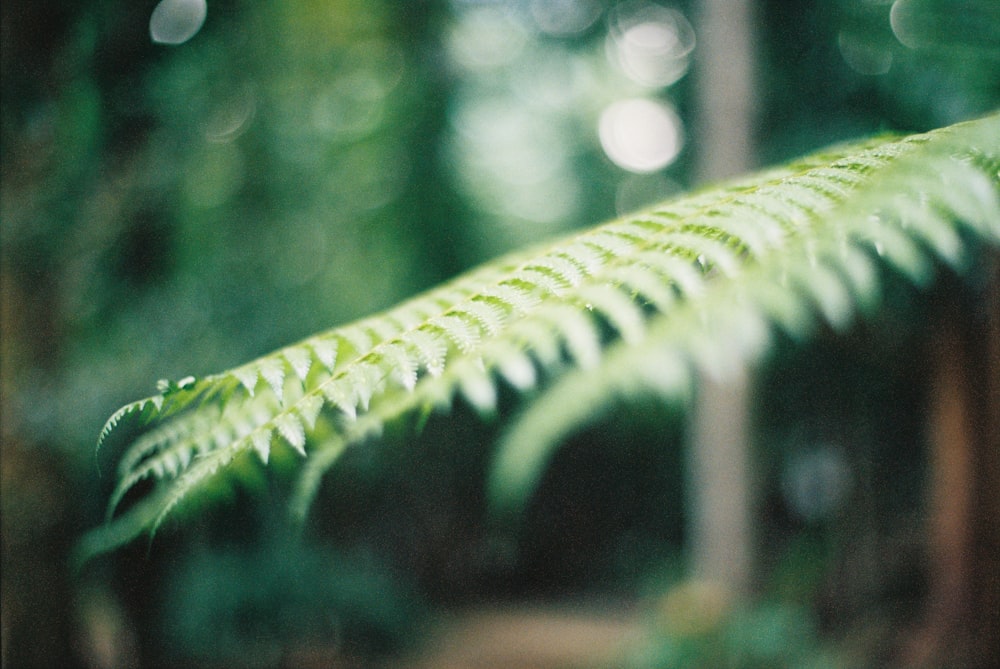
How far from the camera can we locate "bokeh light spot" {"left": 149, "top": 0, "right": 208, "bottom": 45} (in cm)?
171

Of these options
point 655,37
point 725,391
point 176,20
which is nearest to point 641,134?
point 655,37

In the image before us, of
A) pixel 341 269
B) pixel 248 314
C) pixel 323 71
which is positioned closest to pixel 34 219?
pixel 248 314

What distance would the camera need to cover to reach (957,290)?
1.34 meters

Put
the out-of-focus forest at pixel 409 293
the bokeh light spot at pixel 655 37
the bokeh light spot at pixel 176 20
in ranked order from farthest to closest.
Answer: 1. the bokeh light spot at pixel 655 37
2. the bokeh light spot at pixel 176 20
3. the out-of-focus forest at pixel 409 293

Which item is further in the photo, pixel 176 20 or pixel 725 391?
pixel 725 391

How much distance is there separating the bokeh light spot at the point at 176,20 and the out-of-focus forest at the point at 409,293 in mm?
10

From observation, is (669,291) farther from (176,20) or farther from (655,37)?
(655,37)

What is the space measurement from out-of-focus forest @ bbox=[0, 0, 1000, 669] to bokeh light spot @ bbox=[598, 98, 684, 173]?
1.1 inches

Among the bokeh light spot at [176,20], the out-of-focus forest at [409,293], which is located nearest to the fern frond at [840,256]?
the out-of-focus forest at [409,293]

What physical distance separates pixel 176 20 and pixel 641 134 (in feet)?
10.4

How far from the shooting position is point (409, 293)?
4.24 meters

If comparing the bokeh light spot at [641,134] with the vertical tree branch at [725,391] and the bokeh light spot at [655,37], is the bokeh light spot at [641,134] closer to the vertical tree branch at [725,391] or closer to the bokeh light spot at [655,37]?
the bokeh light spot at [655,37]

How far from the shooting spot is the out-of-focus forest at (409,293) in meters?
1.39

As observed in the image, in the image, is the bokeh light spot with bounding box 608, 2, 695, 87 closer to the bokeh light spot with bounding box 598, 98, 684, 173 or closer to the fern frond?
the bokeh light spot with bounding box 598, 98, 684, 173
